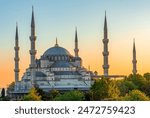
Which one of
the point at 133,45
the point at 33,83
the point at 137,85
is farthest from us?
the point at 133,45

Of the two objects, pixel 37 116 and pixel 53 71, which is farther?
pixel 53 71

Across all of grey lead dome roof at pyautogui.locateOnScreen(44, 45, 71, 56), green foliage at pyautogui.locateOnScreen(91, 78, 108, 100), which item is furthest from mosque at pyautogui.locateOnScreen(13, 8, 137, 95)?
green foliage at pyautogui.locateOnScreen(91, 78, 108, 100)

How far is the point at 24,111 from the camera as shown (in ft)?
Answer: 13.1

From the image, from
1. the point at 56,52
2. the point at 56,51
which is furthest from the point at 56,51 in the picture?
the point at 56,52

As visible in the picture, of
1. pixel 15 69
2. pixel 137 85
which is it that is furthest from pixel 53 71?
pixel 137 85

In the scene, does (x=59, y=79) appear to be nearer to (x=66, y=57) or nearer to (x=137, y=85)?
(x=66, y=57)

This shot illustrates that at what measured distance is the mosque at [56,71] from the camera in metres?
39.0

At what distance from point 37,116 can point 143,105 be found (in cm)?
97

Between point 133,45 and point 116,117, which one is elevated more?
point 133,45

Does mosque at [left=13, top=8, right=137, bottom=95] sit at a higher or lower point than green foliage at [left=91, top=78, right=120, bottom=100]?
higher

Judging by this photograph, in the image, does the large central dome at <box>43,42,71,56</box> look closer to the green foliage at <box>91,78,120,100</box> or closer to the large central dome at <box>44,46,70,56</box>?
the large central dome at <box>44,46,70,56</box>

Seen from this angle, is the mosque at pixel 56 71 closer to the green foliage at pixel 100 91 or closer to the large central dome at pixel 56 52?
the large central dome at pixel 56 52

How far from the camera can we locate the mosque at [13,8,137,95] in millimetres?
39000

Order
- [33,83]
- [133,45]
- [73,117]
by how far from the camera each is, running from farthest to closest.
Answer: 1. [133,45]
2. [33,83]
3. [73,117]
